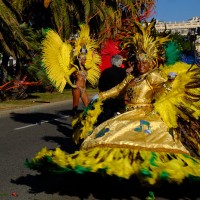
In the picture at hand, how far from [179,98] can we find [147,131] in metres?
0.68

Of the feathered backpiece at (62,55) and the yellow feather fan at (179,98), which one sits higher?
the feathered backpiece at (62,55)

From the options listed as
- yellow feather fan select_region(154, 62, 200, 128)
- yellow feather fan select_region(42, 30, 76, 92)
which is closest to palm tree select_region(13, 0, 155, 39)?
yellow feather fan select_region(42, 30, 76, 92)

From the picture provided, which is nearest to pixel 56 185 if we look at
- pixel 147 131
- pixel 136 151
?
pixel 136 151

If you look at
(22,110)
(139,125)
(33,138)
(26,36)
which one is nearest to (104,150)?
(139,125)

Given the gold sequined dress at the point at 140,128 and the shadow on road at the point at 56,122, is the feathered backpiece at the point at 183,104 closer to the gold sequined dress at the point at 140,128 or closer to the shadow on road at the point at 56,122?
the gold sequined dress at the point at 140,128

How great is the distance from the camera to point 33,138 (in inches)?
400

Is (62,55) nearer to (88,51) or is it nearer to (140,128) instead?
(88,51)

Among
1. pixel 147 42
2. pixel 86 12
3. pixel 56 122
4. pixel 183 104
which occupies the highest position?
pixel 86 12

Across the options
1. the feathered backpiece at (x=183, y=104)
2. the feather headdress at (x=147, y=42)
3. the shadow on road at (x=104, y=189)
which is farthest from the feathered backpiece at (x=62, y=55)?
the feathered backpiece at (x=183, y=104)

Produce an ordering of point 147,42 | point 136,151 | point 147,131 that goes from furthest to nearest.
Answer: point 147,42
point 147,131
point 136,151

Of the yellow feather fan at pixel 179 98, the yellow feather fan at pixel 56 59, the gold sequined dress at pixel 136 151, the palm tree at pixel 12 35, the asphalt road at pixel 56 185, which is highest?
the palm tree at pixel 12 35

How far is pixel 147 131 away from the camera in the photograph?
224 inches

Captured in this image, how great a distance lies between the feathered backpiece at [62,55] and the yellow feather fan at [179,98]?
2.71 m

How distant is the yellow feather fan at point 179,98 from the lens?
234 inches
